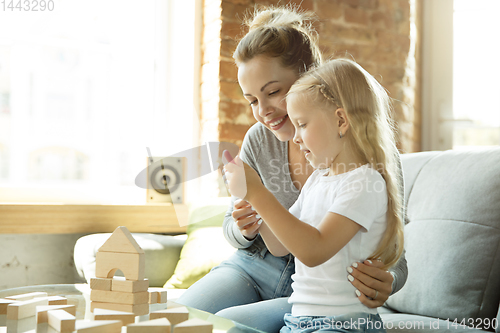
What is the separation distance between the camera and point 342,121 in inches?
37.8

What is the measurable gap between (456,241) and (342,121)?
53 cm

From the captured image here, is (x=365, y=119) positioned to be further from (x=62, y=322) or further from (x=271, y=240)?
(x=62, y=322)

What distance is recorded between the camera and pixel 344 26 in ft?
8.20

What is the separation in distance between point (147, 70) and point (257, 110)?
4.83ft

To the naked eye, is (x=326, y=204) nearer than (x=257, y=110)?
Yes

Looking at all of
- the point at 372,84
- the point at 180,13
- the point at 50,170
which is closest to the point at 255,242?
the point at 372,84

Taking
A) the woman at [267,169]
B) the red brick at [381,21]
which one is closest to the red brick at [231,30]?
the red brick at [381,21]

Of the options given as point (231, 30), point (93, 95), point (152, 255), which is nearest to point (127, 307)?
point (152, 255)

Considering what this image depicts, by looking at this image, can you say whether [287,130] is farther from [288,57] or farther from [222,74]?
[222,74]

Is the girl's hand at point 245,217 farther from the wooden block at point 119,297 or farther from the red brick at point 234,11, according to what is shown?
the red brick at point 234,11

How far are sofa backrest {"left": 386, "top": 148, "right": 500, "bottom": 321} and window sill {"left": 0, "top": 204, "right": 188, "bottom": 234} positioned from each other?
107cm

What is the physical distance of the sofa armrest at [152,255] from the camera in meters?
1.74

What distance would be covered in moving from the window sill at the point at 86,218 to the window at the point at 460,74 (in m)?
1.57

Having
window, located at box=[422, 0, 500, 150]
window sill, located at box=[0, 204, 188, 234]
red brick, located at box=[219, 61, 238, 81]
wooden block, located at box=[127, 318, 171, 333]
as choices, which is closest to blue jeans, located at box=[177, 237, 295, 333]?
wooden block, located at box=[127, 318, 171, 333]
